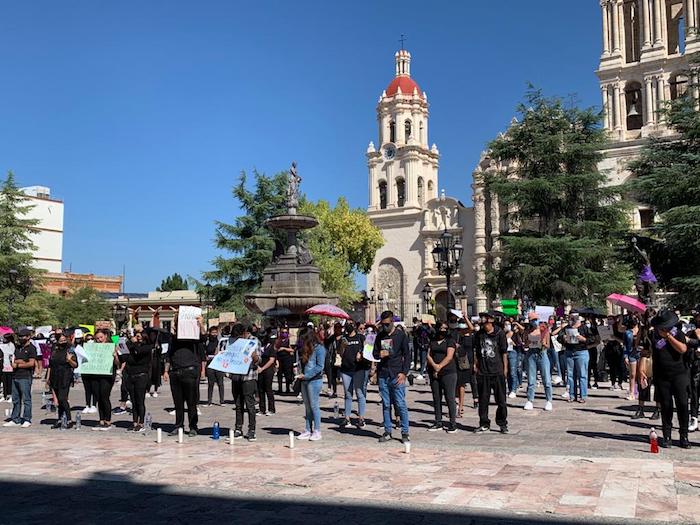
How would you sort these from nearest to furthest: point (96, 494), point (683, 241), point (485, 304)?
point (96, 494)
point (683, 241)
point (485, 304)

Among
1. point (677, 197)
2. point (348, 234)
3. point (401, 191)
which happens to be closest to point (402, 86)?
point (401, 191)

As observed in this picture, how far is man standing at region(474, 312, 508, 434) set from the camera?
1067 cm

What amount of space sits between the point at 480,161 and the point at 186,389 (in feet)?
190

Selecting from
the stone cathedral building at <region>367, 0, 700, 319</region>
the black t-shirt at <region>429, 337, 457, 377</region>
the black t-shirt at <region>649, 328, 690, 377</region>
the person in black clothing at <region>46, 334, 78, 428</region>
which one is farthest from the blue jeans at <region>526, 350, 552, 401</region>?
the stone cathedral building at <region>367, 0, 700, 319</region>

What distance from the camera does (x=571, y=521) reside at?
5.69m

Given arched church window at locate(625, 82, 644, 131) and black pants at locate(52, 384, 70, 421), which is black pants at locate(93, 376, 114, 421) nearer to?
black pants at locate(52, 384, 70, 421)

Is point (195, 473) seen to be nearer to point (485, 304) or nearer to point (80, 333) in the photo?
point (80, 333)

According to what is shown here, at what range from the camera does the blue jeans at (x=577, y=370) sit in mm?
14219

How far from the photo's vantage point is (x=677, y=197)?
1021 inches

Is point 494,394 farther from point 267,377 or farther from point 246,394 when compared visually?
point 267,377

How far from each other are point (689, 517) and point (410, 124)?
6988cm

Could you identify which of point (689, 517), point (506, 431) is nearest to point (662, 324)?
point (506, 431)

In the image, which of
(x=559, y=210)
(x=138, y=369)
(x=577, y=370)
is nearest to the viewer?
(x=138, y=369)

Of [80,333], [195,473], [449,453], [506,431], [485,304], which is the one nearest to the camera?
[195,473]
